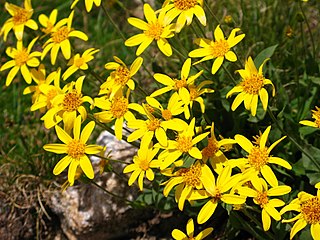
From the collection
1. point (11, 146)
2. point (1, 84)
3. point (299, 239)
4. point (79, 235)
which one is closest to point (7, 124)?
point (11, 146)

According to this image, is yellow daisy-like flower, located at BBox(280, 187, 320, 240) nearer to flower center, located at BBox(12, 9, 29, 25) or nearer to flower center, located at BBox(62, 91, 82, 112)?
flower center, located at BBox(62, 91, 82, 112)

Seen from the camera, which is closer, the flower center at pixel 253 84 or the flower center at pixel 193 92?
the flower center at pixel 253 84

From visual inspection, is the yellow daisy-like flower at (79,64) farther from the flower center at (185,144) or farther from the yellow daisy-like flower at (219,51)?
the flower center at (185,144)

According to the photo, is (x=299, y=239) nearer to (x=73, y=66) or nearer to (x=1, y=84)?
(x=73, y=66)

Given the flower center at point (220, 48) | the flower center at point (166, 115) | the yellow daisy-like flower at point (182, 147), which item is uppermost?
the flower center at point (220, 48)

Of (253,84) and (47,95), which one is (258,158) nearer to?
(253,84)

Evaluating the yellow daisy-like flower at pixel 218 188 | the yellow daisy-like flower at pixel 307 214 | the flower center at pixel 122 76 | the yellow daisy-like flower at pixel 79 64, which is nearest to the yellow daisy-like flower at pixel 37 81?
the yellow daisy-like flower at pixel 79 64
